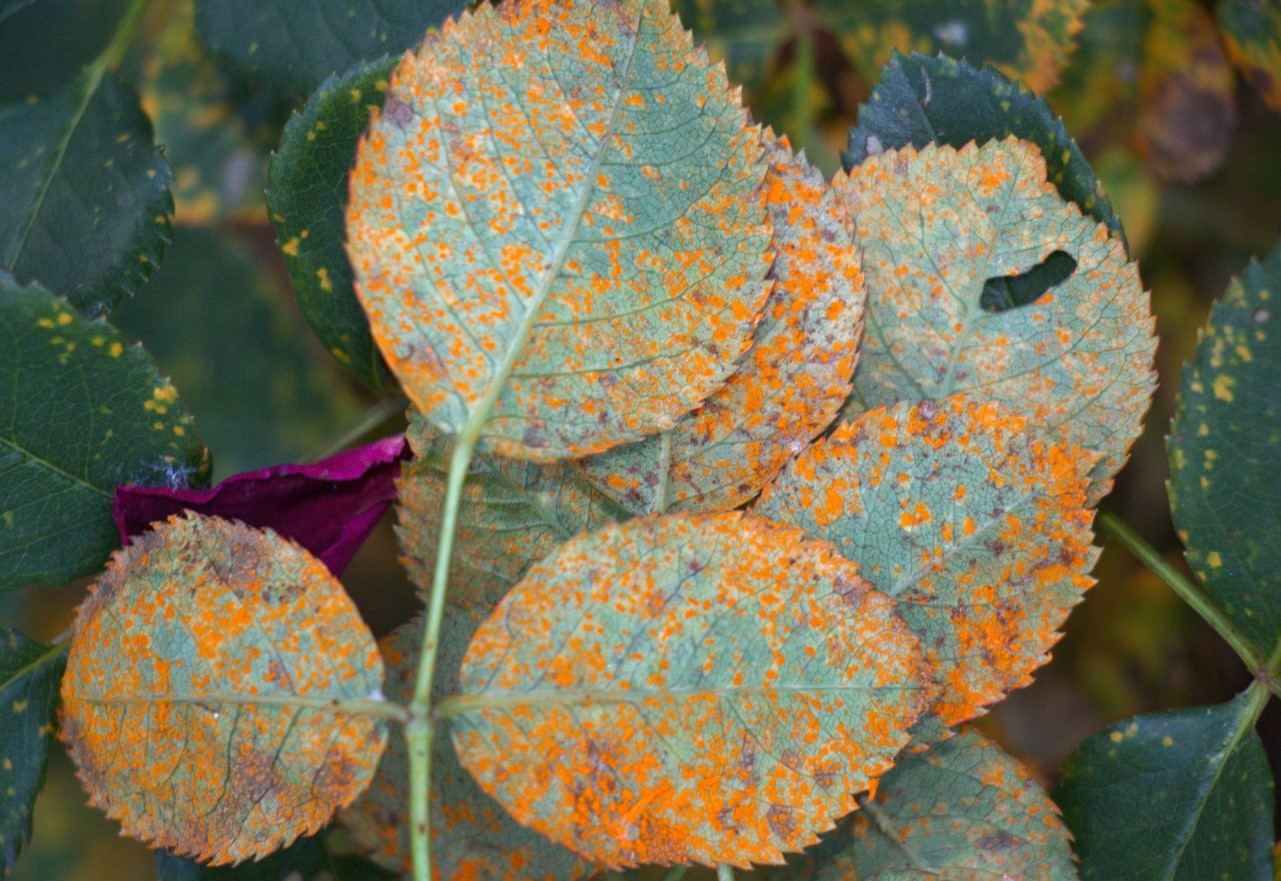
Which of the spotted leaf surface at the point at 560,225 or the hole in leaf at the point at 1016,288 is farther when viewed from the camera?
the hole in leaf at the point at 1016,288

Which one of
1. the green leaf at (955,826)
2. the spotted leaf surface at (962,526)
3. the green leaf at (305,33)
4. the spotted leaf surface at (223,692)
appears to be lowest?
the green leaf at (955,826)

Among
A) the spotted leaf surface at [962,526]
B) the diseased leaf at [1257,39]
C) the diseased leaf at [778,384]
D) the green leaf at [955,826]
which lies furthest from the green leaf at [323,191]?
the diseased leaf at [1257,39]

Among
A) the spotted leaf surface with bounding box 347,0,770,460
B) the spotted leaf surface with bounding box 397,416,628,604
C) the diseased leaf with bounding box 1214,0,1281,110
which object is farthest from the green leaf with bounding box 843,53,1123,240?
the diseased leaf with bounding box 1214,0,1281,110

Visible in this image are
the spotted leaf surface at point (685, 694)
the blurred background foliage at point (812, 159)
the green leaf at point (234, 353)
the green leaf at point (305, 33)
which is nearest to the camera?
the spotted leaf surface at point (685, 694)

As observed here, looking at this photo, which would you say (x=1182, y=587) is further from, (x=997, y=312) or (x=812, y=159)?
(x=812, y=159)

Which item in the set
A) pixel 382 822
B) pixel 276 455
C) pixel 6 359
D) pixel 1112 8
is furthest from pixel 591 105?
pixel 1112 8

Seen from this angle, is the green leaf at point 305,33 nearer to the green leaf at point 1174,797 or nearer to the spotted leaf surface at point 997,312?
the spotted leaf surface at point 997,312

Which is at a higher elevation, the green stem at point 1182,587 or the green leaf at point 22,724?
the green stem at point 1182,587

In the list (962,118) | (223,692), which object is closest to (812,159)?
(962,118)
